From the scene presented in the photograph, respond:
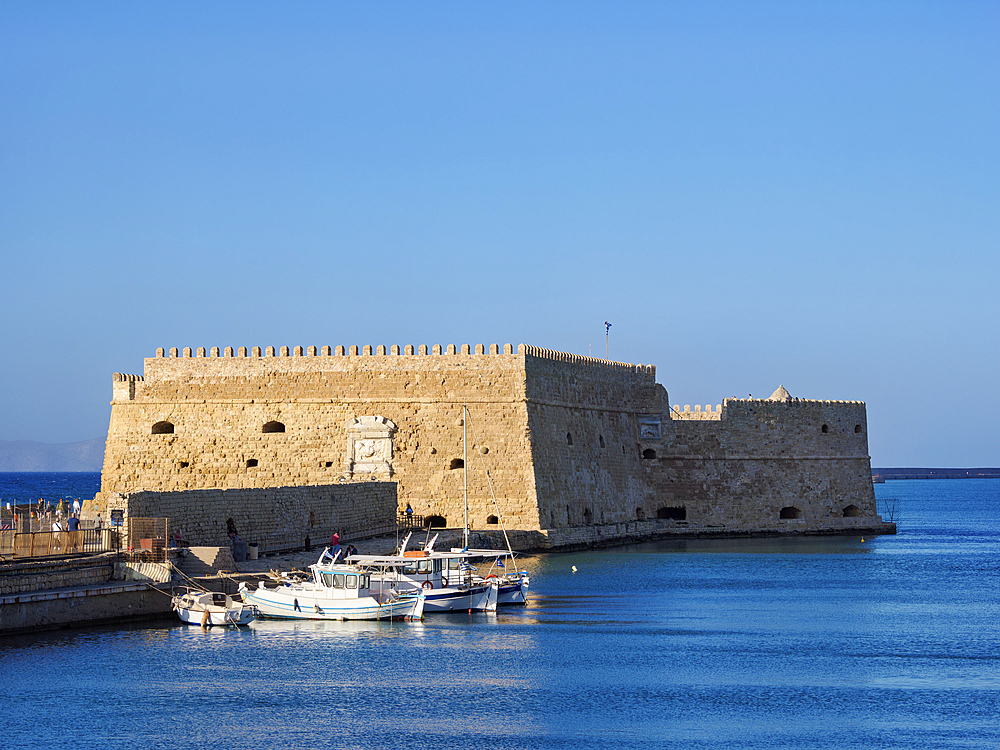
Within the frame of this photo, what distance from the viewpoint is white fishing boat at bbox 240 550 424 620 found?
2334cm

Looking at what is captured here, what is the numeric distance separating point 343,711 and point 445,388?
58.9 ft

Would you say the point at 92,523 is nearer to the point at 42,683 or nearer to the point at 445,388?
the point at 42,683

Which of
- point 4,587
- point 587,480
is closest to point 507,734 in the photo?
point 4,587

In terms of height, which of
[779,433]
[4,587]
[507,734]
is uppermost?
[779,433]

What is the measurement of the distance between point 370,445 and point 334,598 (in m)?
10.9

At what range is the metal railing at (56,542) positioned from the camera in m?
21.0

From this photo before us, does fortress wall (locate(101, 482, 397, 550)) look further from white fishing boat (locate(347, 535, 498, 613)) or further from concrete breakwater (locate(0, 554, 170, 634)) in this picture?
white fishing boat (locate(347, 535, 498, 613))

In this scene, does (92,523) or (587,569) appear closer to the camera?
(92,523)

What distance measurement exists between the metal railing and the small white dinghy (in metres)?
1.55

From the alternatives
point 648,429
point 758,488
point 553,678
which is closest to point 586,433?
point 648,429

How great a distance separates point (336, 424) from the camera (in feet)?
113

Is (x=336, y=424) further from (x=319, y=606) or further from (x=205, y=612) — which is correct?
(x=205, y=612)

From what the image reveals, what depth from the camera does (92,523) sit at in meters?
23.5

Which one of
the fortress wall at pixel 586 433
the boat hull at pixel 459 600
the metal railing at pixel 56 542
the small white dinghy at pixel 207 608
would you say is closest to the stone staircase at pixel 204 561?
the small white dinghy at pixel 207 608
